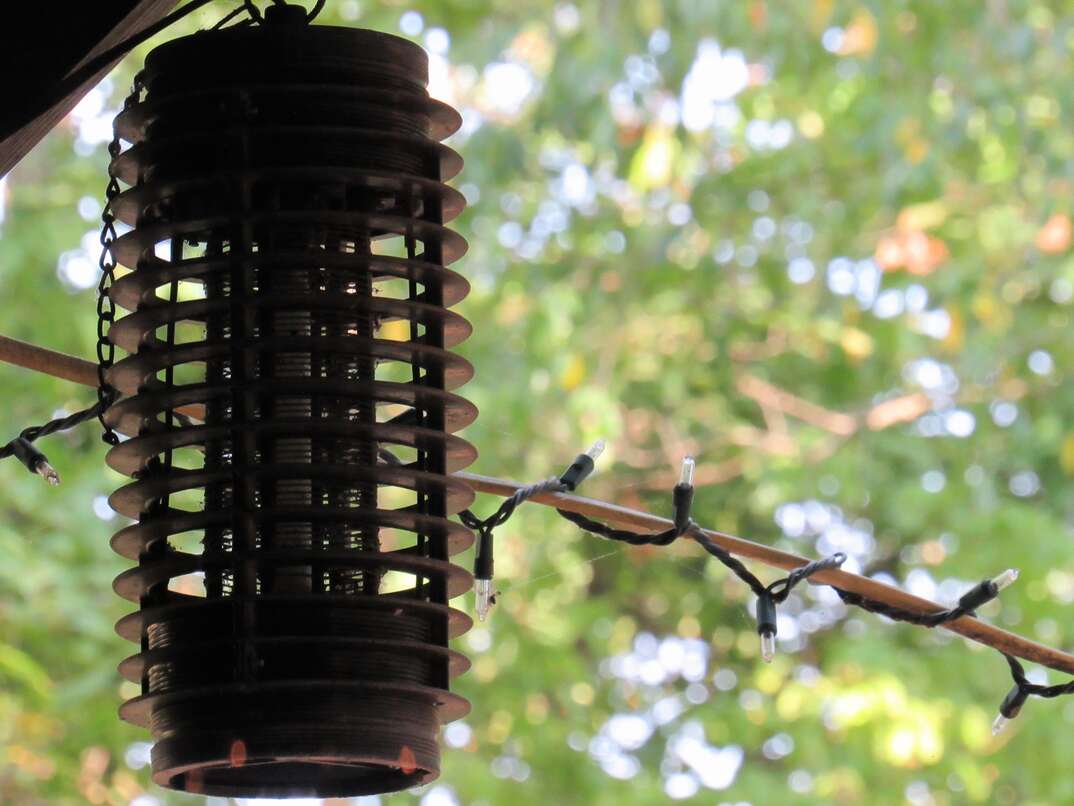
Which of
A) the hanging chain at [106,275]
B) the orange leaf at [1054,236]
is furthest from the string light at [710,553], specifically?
the orange leaf at [1054,236]

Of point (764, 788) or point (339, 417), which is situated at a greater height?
point (764, 788)

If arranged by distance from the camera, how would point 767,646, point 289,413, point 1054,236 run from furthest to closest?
point 1054,236
point 767,646
point 289,413

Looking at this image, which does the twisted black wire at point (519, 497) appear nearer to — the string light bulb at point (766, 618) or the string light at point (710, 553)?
the string light at point (710, 553)

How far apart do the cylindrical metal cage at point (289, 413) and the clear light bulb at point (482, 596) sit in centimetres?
5

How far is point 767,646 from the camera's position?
0.99m

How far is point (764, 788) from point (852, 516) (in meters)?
0.79

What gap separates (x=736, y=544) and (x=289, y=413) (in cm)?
31

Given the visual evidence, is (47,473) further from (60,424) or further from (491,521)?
(491,521)

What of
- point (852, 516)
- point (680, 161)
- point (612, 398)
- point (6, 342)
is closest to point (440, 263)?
point (6, 342)

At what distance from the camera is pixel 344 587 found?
→ 0.89m

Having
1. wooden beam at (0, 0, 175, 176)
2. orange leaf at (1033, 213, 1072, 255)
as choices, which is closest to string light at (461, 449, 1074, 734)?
wooden beam at (0, 0, 175, 176)

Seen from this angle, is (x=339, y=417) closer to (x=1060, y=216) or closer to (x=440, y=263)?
(x=440, y=263)

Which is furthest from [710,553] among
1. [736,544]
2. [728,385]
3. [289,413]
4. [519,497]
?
[728,385]

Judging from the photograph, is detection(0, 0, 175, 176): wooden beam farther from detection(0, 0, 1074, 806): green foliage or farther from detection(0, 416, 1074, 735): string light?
detection(0, 0, 1074, 806): green foliage
